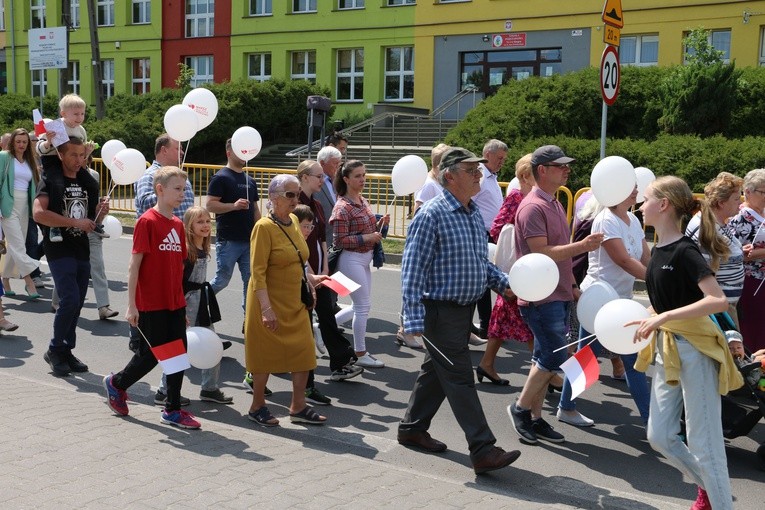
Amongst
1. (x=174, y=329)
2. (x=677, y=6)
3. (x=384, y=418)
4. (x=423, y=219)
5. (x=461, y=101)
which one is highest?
(x=677, y=6)

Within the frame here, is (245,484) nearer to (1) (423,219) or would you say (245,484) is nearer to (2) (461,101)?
(1) (423,219)

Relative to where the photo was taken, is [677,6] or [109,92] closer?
[677,6]

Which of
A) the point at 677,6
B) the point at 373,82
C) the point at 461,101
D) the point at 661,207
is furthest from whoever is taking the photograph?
the point at 373,82

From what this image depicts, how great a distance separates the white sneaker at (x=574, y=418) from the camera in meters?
6.54

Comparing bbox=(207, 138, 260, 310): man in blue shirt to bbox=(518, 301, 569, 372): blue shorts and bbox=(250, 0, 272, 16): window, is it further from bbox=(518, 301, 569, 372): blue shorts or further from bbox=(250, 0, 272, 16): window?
bbox=(250, 0, 272, 16): window

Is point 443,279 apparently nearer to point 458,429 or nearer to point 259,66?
point 458,429

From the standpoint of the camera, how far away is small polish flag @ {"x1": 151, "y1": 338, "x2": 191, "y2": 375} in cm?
609

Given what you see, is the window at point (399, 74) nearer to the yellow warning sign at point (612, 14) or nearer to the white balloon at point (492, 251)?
the yellow warning sign at point (612, 14)

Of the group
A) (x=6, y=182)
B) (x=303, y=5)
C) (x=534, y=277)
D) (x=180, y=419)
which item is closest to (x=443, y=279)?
(x=534, y=277)

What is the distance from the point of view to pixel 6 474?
198 inches

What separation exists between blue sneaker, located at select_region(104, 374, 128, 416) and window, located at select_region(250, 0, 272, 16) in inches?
1374

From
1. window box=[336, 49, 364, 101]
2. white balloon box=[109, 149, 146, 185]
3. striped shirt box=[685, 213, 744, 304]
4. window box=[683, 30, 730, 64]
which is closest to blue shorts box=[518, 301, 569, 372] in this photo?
striped shirt box=[685, 213, 744, 304]

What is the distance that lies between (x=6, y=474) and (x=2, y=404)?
1.55 m

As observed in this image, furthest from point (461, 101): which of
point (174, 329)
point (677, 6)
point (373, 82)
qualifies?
point (174, 329)
